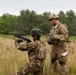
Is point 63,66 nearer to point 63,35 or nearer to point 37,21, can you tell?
point 63,35

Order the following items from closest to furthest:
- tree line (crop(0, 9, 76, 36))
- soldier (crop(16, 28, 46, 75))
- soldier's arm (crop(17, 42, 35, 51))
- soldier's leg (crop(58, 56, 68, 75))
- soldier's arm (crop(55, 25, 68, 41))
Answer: soldier's arm (crop(17, 42, 35, 51)) < soldier (crop(16, 28, 46, 75)) < soldier's arm (crop(55, 25, 68, 41)) < soldier's leg (crop(58, 56, 68, 75)) < tree line (crop(0, 9, 76, 36))

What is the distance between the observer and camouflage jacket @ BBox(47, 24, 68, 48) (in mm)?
8242

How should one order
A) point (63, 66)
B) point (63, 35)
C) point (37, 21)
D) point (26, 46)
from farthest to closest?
point (37, 21) < point (63, 66) < point (63, 35) < point (26, 46)

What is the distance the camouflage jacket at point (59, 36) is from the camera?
8242 millimetres

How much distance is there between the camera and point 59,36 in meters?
8.25

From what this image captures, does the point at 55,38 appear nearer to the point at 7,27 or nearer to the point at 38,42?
the point at 38,42

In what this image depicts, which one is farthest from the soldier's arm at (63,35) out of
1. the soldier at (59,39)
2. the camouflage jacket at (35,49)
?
the camouflage jacket at (35,49)

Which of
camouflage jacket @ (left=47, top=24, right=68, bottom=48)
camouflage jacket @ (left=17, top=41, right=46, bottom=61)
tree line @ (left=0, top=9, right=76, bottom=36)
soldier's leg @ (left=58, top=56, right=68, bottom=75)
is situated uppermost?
tree line @ (left=0, top=9, right=76, bottom=36)

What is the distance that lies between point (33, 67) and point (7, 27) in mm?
86334

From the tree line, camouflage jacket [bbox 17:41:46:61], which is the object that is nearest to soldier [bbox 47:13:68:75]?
camouflage jacket [bbox 17:41:46:61]

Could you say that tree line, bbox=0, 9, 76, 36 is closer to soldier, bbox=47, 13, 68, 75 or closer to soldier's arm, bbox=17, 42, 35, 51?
soldier, bbox=47, 13, 68, 75

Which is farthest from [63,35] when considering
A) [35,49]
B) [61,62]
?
[35,49]

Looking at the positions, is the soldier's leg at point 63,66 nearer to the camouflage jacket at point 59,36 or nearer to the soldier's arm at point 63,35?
the camouflage jacket at point 59,36

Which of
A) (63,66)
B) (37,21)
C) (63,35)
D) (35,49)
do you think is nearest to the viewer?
(35,49)
